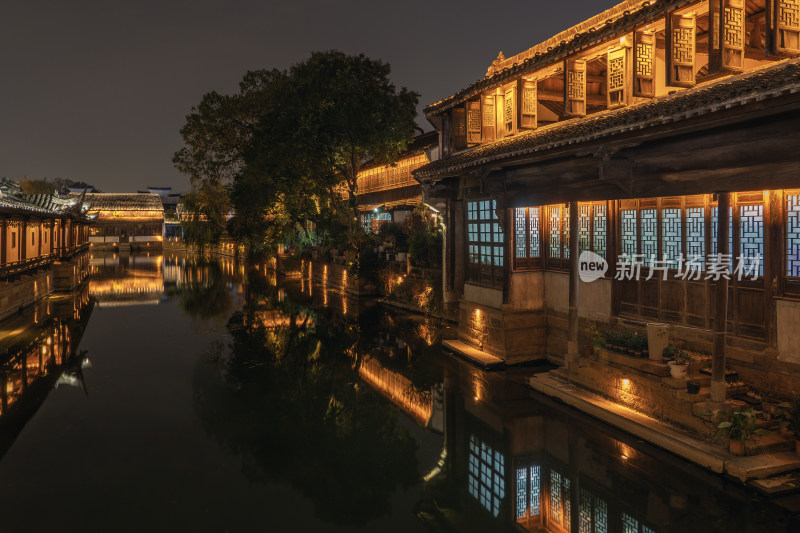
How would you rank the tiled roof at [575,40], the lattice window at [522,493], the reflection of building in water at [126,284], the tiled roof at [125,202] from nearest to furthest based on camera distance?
1. the lattice window at [522,493]
2. the tiled roof at [575,40]
3. the reflection of building in water at [126,284]
4. the tiled roof at [125,202]

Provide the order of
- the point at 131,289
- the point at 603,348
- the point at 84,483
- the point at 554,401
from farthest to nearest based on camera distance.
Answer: the point at 131,289 < the point at 554,401 < the point at 603,348 < the point at 84,483

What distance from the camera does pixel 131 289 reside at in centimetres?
2738

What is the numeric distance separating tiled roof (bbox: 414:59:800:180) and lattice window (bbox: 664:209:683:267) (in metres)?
1.95

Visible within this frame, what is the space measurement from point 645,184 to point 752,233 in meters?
1.74

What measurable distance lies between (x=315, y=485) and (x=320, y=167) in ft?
62.4

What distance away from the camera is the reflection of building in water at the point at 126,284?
23.7 m

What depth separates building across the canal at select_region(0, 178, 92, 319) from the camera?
57.5ft

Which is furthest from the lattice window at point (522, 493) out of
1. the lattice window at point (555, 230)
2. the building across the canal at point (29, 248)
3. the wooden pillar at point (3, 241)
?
the wooden pillar at point (3, 241)

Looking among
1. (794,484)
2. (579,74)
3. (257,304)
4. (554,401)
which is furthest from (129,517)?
(257,304)

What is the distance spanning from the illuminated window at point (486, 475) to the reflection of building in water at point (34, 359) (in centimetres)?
665

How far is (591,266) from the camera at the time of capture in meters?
10.8

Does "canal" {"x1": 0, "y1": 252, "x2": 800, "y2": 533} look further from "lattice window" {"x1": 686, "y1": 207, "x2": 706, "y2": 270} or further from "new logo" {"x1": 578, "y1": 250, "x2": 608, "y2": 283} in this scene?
"lattice window" {"x1": 686, "y1": 207, "x2": 706, "y2": 270}

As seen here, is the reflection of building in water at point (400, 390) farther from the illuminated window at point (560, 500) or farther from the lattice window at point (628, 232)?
the lattice window at point (628, 232)

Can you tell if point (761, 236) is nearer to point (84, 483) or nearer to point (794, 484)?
point (794, 484)
